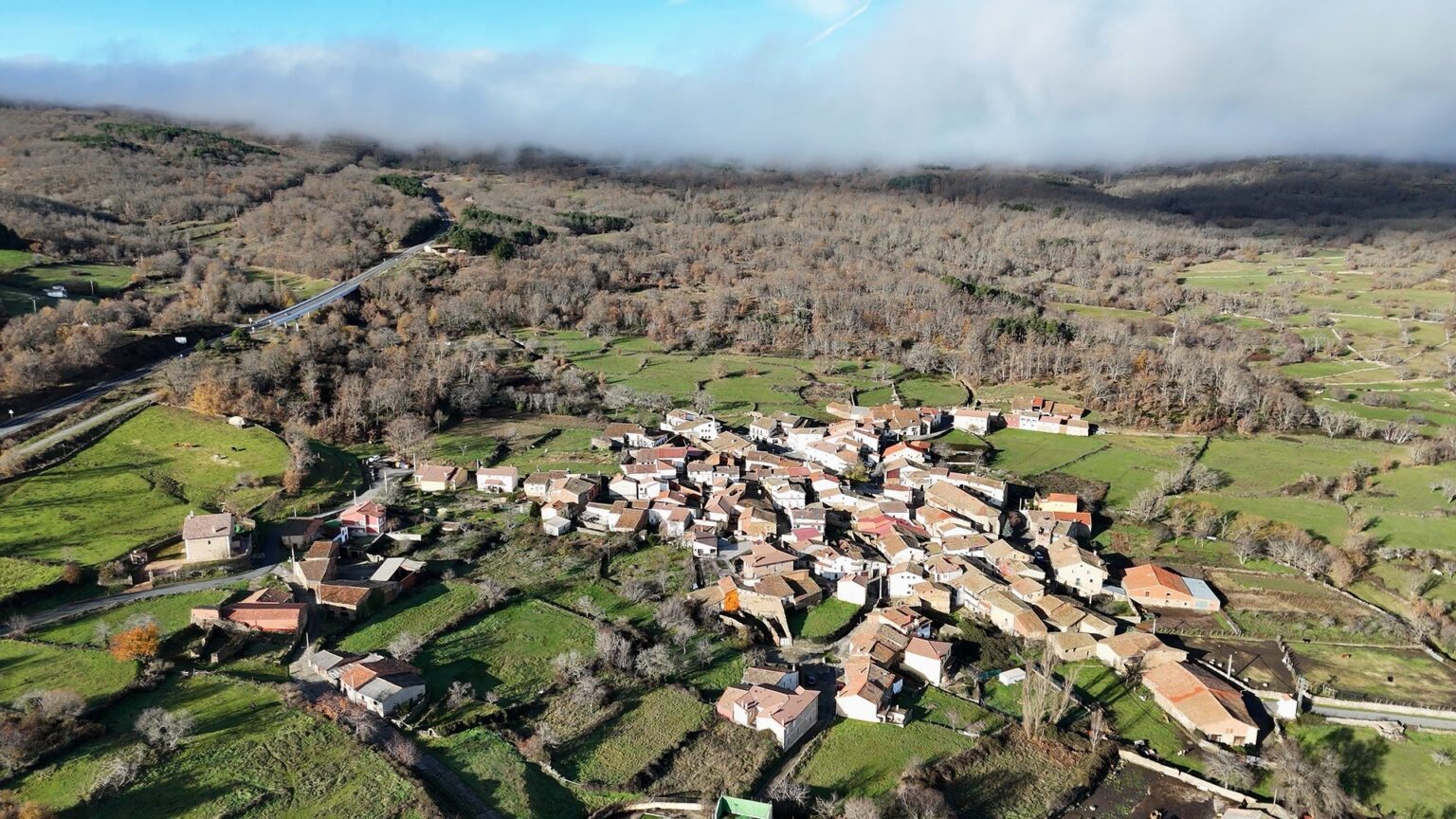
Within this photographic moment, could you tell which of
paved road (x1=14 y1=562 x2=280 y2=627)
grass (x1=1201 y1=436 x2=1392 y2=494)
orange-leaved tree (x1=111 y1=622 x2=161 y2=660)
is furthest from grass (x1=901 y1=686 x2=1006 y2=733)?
paved road (x1=14 y1=562 x2=280 y2=627)

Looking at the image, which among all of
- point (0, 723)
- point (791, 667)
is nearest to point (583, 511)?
point (791, 667)

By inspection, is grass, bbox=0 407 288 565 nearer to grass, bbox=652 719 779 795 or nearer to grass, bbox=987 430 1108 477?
grass, bbox=652 719 779 795

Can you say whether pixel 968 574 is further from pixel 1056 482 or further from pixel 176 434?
pixel 176 434

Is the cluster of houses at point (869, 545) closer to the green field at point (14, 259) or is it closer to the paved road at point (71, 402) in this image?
the paved road at point (71, 402)

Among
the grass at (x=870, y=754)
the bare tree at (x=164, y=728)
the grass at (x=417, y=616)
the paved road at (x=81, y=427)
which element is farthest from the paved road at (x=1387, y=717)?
the paved road at (x=81, y=427)

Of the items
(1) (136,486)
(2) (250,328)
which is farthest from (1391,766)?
(2) (250,328)

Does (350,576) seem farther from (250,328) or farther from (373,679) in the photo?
(250,328)

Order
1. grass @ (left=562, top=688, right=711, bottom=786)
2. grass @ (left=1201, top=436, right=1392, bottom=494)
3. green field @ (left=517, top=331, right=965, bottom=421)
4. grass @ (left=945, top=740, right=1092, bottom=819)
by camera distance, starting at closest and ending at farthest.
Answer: grass @ (left=945, top=740, right=1092, bottom=819), grass @ (left=562, top=688, right=711, bottom=786), grass @ (left=1201, top=436, right=1392, bottom=494), green field @ (left=517, top=331, right=965, bottom=421)
